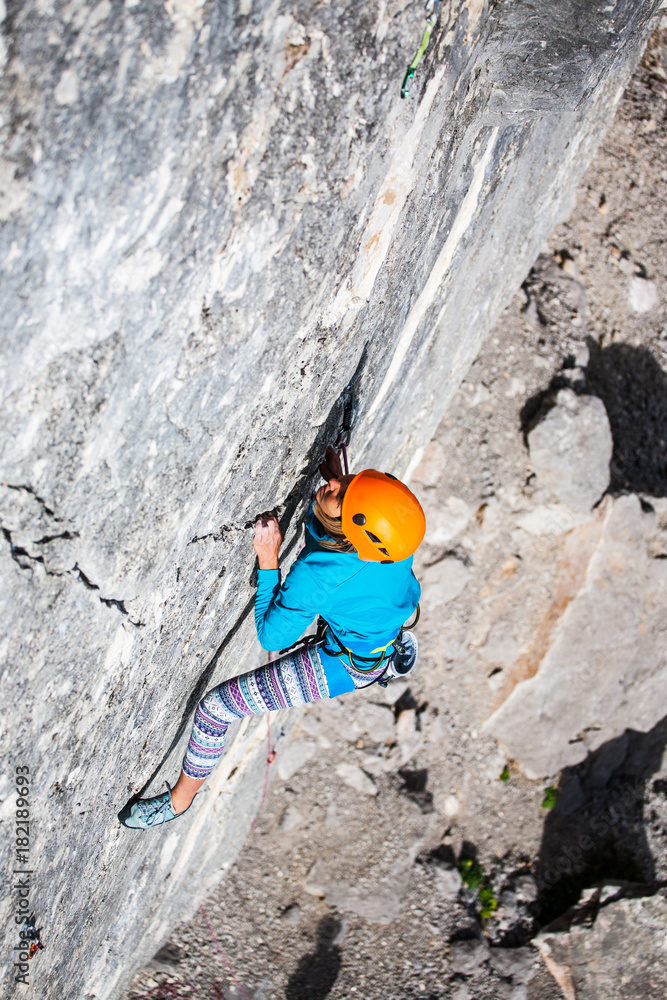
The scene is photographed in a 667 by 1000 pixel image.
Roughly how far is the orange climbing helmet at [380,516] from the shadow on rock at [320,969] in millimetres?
5210

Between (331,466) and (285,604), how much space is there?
756 mm

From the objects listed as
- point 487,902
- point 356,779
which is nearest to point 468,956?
point 487,902

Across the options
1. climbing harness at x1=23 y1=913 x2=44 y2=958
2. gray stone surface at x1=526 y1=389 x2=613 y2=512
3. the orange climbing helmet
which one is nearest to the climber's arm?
the orange climbing helmet

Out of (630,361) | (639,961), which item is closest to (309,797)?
(639,961)

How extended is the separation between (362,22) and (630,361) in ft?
19.5

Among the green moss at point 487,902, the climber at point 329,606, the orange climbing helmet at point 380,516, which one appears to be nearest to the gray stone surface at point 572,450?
the climber at point 329,606

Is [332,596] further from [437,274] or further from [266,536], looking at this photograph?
A: [437,274]

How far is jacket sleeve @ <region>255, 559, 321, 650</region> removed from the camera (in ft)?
8.91

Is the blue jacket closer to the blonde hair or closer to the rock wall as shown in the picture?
the blonde hair

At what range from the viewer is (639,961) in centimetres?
582

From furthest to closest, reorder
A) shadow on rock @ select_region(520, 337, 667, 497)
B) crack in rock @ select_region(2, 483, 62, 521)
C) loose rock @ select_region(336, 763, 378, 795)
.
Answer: shadow on rock @ select_region(520, 337, 667, 497) → loose rock @ select_region(336, 763, 378, 795) → crack in rock @ select_region(2, 483, 62, 521)

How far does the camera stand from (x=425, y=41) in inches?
78.7

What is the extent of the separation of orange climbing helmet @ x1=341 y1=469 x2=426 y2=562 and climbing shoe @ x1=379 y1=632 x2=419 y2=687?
4.06 ft
